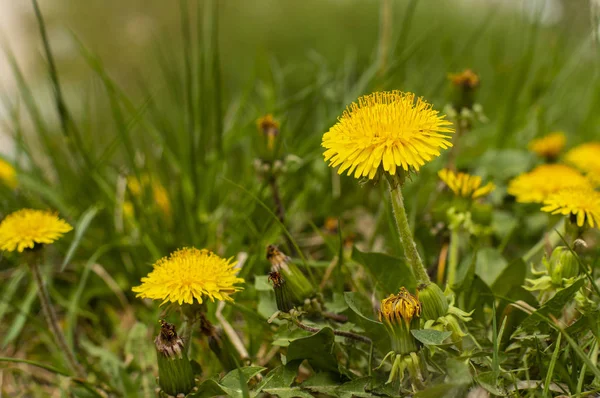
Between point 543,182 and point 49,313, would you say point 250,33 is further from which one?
point 49,313

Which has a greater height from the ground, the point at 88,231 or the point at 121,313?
the point at 88,231

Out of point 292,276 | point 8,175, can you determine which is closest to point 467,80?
point 292,276

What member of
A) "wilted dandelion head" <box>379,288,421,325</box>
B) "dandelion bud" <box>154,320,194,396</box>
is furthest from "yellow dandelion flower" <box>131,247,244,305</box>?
"wilted dandelion head" <box>379,288,421,325</box>

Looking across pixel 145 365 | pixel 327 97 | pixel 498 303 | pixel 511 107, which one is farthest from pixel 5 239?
pixel 511 107

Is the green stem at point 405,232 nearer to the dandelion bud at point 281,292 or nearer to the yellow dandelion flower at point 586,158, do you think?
the dandelion bud at point 281,292

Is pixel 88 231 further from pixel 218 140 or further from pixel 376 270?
pixel 376 270

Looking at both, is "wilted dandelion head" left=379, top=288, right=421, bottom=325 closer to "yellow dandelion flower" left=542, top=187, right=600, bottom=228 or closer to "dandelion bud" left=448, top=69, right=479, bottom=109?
"yellow dandelion flower" left=542, top=187, right=600, bottom=228
